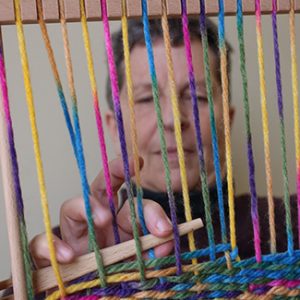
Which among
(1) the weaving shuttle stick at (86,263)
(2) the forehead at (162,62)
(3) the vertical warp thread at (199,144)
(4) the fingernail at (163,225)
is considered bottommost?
(1) the weaving shuttle stick at (86,263)

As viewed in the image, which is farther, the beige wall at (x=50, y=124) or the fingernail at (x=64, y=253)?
the beige wall at (x=50, y=124)

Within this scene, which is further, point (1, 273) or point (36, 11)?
point (1, 273)

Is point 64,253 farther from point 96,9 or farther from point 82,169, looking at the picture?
point 96,9

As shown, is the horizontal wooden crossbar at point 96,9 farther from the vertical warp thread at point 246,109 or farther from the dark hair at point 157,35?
the dark hair at point 157,35

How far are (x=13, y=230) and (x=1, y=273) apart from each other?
0.32 meters

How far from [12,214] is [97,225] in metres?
0.06

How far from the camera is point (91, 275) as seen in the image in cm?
37

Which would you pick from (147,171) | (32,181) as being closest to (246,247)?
(147,171)

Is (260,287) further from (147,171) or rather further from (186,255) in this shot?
(147,171)

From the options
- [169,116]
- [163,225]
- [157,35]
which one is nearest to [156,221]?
[163,225]

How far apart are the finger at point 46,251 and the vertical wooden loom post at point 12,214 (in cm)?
2

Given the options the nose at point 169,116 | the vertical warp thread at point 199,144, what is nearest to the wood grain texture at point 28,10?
A: the vertical warp thread at point 199,144

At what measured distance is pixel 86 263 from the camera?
367 millimetres

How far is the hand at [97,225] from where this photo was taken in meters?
0.37
